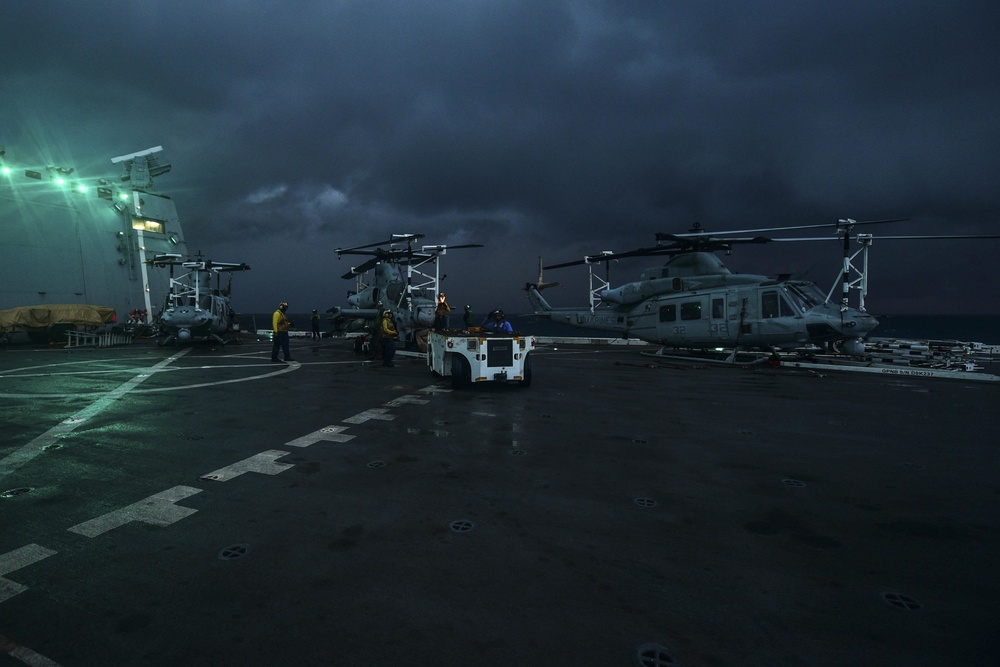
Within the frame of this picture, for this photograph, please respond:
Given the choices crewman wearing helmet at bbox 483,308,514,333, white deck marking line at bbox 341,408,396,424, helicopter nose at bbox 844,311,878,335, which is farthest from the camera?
helicopter nose at bbox 844,311,878,335

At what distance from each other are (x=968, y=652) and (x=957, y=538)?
5.44ft

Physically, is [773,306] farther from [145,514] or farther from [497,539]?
[145,514]

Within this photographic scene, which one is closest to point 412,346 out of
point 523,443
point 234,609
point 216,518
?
point 523,443

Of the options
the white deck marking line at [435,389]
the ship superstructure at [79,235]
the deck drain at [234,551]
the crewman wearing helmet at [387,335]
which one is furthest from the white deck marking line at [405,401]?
the ship superstructure at [79,235]

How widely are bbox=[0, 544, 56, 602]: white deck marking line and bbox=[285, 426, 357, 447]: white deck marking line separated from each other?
256 centimetres

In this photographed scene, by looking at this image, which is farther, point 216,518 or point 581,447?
point 581,447

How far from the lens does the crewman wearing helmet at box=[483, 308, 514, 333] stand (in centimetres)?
1037

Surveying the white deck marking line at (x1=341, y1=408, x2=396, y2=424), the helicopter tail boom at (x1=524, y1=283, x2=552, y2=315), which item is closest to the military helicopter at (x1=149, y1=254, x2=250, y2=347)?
the helicopter tail boom at (x1=524, y1=283, x2=552, y2=315)

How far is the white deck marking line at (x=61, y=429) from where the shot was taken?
15.9 ft

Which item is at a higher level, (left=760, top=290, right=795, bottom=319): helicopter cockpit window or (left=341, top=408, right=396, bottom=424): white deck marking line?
(left=760, top=290, right=795, bottom=319): helicopter cockpit window

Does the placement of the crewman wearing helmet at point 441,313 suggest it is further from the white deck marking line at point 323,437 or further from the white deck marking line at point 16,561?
the white deck marking line at point 16,561

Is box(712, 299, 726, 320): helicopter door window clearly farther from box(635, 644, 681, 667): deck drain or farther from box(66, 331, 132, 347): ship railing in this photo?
box(66, 331, 132, 347): ship railing

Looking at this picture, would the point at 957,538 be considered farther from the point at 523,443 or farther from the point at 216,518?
the point at 216,518

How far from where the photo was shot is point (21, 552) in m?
2.99
